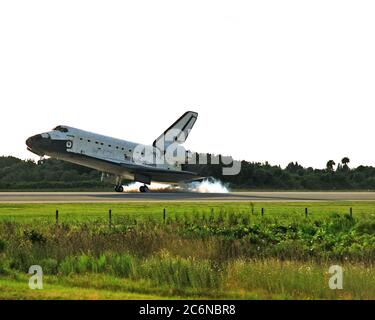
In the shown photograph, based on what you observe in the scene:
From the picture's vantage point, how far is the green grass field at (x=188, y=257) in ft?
52.9

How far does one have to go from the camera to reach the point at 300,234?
26.0m

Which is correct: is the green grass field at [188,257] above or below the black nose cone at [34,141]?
below

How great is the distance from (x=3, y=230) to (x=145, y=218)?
8.08m

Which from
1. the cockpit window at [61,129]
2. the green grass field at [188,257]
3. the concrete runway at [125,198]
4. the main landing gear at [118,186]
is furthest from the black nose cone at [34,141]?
the green grass field at [188,257]

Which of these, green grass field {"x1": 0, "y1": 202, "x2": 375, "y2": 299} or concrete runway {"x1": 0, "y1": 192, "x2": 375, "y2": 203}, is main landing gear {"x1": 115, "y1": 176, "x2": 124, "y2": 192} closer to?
concrete runway {"x1": 0, "y1": 192, "x2": 375, "y2": 203}

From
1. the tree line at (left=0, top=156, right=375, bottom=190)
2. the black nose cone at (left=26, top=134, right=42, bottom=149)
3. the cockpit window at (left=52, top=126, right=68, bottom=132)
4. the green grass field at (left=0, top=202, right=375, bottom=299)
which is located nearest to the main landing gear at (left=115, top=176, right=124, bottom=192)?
the cockpit window at (left=52, top=126, right=68, bottom=132)

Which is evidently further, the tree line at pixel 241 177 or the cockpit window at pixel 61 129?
the tree line at pixel 241 177

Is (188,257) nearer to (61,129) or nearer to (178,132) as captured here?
(61,129)

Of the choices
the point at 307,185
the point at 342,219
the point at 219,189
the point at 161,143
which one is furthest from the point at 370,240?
the point at 307,185

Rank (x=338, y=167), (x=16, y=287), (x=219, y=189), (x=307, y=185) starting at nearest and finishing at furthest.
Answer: (x=16, y=287)
(x=219, y=189)
(x=307, y=185)
(x=338, y=167)

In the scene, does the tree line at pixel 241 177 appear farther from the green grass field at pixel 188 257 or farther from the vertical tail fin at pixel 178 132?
the green grass field at pixel 188 257

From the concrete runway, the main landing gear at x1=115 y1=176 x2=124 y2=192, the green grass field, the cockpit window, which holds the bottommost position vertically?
the green grass field

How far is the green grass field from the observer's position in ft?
52.9
